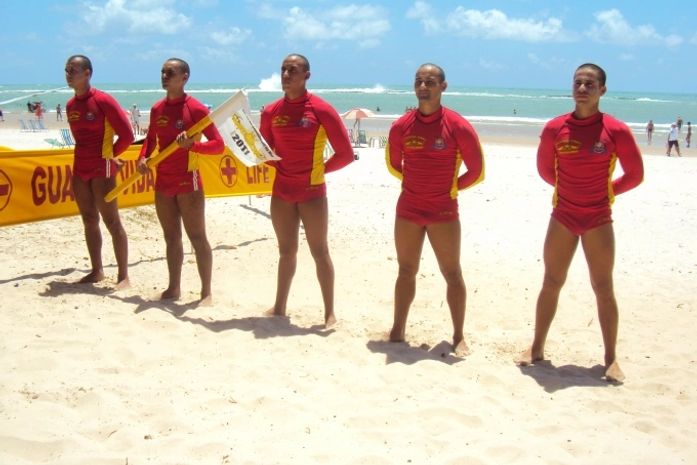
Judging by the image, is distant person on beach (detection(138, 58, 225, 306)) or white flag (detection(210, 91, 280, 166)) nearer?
white flag (detection(210, 91, 280, 166))

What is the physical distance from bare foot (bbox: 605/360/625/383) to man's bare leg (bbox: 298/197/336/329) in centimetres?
224

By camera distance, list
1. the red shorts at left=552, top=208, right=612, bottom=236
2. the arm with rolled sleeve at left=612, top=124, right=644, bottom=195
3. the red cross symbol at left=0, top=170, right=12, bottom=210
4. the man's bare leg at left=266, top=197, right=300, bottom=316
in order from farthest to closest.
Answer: the red cross symbol at left=0, top=170, right=12, bottom=210, the man's bare leg at left=266, top=197, right=300, bottom=316, the red shorts at left=552, top=208, right=612, bottom=236, the arm with rolled sleeve at left=612, top=124, right=644, bottom=195

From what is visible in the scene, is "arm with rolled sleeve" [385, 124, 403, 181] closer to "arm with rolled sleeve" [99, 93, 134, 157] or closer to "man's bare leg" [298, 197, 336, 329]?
"man's bare leg" [298, 197, 336, 329]

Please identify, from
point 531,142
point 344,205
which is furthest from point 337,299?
Result: point 531,142

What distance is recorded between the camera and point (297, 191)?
5547 millimetres

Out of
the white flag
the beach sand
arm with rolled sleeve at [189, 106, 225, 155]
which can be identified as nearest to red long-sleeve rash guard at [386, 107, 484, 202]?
the white flag

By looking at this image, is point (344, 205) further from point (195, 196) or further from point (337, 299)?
point (195, 196)

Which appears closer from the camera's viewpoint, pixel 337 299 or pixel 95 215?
pixel 95 215

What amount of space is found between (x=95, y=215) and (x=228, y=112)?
196cm

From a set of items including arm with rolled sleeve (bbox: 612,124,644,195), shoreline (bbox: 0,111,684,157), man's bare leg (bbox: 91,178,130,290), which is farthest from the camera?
shoreline (bbox: 0,111,684,157)

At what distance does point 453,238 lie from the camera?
16.5ft

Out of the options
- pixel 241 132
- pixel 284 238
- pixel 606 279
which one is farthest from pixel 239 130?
pixel 606 279

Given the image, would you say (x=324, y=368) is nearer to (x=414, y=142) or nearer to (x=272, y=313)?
(x=272, y=313)

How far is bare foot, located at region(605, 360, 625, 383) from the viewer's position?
4828 millimetres
